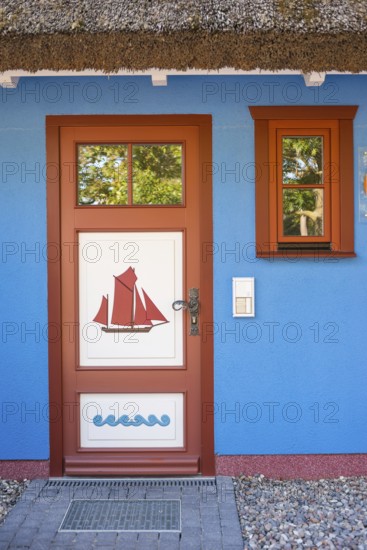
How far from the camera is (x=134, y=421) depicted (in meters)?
4.29

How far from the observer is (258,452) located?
4262 millimetres

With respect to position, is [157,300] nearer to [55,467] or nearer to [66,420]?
[66,420]

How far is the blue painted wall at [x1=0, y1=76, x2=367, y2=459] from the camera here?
422 cm

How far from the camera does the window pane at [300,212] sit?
4.27m

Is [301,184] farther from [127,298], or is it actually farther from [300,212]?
[127,298]

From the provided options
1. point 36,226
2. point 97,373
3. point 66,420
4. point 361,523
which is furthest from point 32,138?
point 361,523

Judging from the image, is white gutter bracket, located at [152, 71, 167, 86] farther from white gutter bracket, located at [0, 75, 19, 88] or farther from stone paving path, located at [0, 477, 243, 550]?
stone paving path, located at [0, 477, 243, 550]

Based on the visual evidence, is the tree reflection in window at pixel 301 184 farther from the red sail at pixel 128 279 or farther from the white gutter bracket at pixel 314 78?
the red sail at pixel 128 279

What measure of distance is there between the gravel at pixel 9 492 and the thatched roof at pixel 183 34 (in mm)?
2774

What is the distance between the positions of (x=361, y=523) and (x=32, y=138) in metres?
3.33

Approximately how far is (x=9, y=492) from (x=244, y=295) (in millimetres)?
2106

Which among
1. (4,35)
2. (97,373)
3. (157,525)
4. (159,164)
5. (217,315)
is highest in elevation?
(4,35)

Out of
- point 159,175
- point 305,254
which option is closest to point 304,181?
point 305,254

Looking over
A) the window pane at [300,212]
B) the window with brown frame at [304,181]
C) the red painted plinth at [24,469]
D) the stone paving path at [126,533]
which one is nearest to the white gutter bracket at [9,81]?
the window with brown frame at [304,181]
